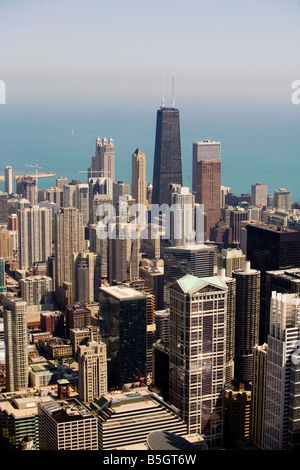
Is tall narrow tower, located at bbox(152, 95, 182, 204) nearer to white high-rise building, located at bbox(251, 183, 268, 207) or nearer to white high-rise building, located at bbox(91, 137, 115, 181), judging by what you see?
white high-rise building, located at bbox(91, 137, 115, 181)

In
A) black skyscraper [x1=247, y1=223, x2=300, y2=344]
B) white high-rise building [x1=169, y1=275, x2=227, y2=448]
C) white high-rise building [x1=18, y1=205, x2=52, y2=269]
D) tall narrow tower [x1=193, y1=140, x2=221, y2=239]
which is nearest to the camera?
white high-rise building [x1=169, y1=275, x2=227, y2=448]

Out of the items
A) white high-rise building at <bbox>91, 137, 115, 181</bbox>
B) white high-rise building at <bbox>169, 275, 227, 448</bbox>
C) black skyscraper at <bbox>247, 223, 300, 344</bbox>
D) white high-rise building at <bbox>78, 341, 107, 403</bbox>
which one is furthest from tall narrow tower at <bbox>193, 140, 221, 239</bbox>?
white high-rise building at <bbox>169, 275, 227, 448</bbox>

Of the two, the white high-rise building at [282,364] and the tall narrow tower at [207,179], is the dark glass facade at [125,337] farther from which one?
the tall narrow tower at [207,179]

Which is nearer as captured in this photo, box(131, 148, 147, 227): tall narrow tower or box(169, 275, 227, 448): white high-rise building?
box(169, 275, 227, 448): white high-rise building

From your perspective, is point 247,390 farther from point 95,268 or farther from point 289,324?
point 95,268

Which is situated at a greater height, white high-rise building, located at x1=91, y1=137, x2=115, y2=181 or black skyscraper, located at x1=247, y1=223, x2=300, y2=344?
white high-rise building, located at x1=91, y1=137, x2=115, y2=181

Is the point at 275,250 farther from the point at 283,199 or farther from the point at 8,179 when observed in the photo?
the point at 8,179
